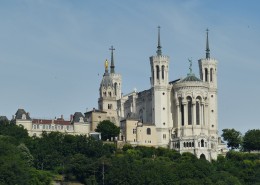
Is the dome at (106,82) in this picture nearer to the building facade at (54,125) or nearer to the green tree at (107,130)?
the building facade at (54,125)

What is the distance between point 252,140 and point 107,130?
71.5 feet

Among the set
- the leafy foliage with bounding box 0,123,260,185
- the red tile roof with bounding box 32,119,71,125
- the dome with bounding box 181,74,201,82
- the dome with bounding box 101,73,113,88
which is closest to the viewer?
the leafy foliage with bounding box 0,123,260,185

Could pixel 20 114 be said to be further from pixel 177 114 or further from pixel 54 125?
pixel 177 114

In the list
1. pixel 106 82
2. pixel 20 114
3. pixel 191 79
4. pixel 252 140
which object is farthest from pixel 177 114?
pixel 20 114

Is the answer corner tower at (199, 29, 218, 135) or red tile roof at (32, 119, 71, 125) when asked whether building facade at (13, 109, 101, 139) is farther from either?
corner tower at (199, 29, 218, 135)

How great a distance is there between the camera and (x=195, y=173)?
11825 centimetres

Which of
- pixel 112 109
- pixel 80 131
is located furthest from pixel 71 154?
pixel 112 109

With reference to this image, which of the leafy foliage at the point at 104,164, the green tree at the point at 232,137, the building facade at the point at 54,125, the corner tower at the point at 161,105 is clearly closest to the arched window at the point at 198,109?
the corner tower at the point at 161,105

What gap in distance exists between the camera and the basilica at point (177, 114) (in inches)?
5384

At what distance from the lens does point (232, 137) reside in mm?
143000

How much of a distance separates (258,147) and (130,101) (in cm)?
2232

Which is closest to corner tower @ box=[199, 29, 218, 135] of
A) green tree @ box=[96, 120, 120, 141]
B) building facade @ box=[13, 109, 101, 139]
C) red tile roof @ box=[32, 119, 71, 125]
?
green tree @ box=[96, 120, 120, 141]

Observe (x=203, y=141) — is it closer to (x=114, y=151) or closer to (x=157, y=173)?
(x=114, y=151)

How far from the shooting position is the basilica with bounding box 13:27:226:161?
137 m
